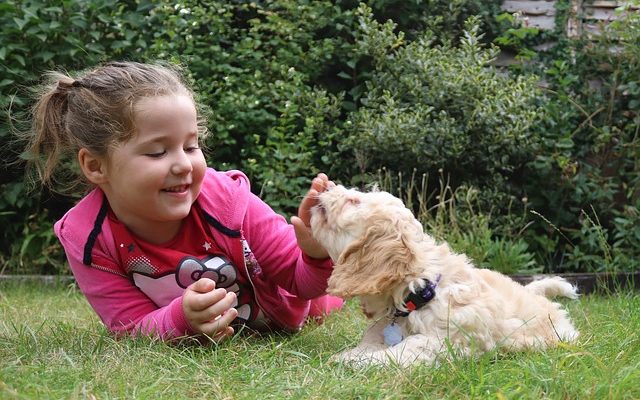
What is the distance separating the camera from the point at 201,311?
3.32 meters

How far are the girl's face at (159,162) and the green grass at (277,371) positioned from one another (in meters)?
0.58

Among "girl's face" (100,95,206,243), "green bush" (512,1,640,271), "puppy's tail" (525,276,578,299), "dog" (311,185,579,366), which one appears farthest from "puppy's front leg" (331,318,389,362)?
"green bush" (512,1,640,271)

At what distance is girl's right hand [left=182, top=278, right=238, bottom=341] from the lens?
3299mm

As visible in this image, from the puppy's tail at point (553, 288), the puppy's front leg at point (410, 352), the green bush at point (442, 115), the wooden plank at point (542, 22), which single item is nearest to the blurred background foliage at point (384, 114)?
the green bush at point (442, 115)

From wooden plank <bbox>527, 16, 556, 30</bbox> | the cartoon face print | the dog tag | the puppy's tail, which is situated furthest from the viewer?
wooden plank <bbox>527, 16, 556, 30</bbox>

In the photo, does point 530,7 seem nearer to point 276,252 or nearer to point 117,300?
point 276,252

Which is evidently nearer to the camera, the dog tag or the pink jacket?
the dog tag

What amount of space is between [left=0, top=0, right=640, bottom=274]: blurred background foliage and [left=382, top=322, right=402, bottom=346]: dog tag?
2.79 metres

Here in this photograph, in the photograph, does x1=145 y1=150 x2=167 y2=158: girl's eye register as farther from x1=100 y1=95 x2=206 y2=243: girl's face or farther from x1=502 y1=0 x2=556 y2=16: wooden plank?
x1=502 y1=0 x2=556 y2=16: wooden plank

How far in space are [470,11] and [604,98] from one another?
4.77ft

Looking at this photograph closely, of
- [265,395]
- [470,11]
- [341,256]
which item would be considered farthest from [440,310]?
[470,11]

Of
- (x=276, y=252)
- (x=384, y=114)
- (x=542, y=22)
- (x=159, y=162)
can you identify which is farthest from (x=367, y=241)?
(x=542, y=22)

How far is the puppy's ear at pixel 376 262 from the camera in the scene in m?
3.18

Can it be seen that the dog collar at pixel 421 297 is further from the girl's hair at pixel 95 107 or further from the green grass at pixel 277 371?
the girl's hair at pixel 95 107
